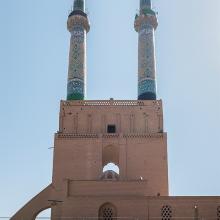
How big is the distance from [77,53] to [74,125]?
5275 mm

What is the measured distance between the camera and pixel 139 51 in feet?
108

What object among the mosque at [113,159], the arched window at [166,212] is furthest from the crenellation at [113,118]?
the arched window at [166,212]

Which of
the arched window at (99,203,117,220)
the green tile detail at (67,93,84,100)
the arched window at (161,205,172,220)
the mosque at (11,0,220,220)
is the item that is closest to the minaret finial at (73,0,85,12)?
the mosque at (11,0,220,220)

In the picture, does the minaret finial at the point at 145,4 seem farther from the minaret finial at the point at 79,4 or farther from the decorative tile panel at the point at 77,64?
the decorative tile panel at the point at 77,64

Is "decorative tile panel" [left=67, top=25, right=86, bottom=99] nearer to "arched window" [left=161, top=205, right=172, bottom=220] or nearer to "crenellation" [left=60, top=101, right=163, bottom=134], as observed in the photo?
"crenellation" [left=60, top=101, right=163, bottom=134]

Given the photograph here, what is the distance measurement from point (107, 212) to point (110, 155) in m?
5.54

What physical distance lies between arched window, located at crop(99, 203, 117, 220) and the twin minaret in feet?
26.4

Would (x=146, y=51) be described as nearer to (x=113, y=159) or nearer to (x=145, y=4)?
(x=145, y=4)

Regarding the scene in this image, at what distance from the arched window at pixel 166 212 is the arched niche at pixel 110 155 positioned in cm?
534

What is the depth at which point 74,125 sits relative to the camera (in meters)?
30.2

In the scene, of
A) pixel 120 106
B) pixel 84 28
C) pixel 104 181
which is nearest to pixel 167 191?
pixel 104 181

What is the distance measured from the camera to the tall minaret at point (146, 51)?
31.4 metres

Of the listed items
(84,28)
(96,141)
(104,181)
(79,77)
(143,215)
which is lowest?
(143,215)

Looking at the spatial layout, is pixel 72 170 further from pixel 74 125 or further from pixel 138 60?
pixel 138 60
